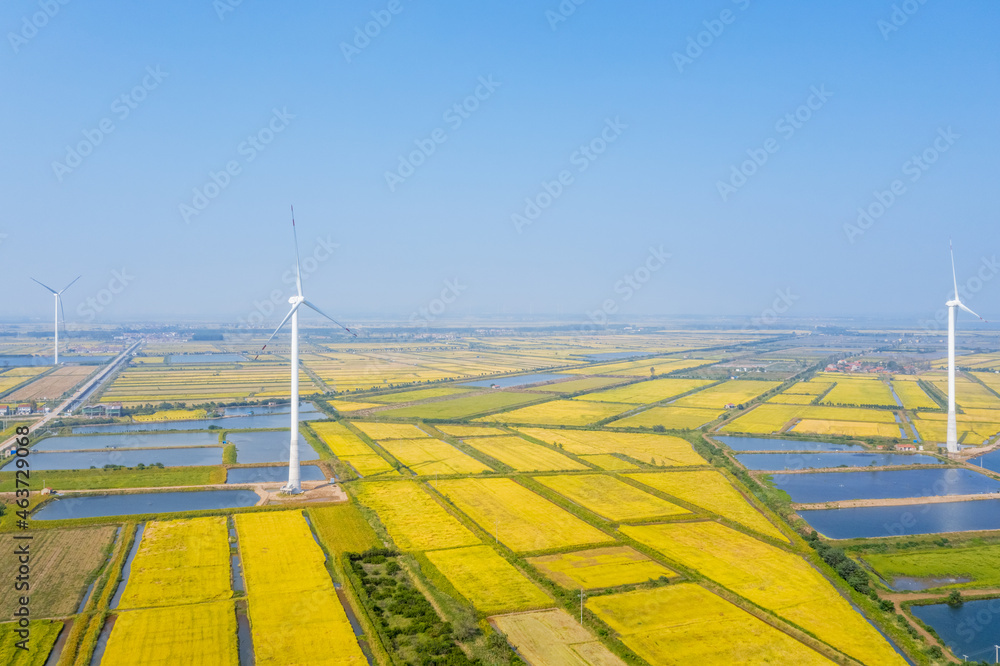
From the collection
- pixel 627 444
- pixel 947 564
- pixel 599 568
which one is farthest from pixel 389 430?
pixel 947 564

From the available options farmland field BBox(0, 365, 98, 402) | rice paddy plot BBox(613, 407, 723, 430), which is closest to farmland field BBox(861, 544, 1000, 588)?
rice paddy plot BBox(613, 407, 723, 430)

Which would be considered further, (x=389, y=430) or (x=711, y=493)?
(x=389, y=430)

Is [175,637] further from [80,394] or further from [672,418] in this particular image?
[80,394]

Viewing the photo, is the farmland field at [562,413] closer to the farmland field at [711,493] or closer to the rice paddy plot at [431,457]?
the rice paddy plot at [431,457]

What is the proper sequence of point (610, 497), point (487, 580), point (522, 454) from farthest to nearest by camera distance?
point (522, 454) → point (610, 497) → point (487, 580)

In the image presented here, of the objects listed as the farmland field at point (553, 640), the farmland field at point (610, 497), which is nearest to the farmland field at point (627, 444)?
the farmland field at point (610, 497)

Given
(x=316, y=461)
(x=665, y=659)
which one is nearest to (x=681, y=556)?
(x=665, y=659)

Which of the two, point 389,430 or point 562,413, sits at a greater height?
point 562,413

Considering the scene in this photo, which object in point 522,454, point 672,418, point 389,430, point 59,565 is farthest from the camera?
point 672,418
